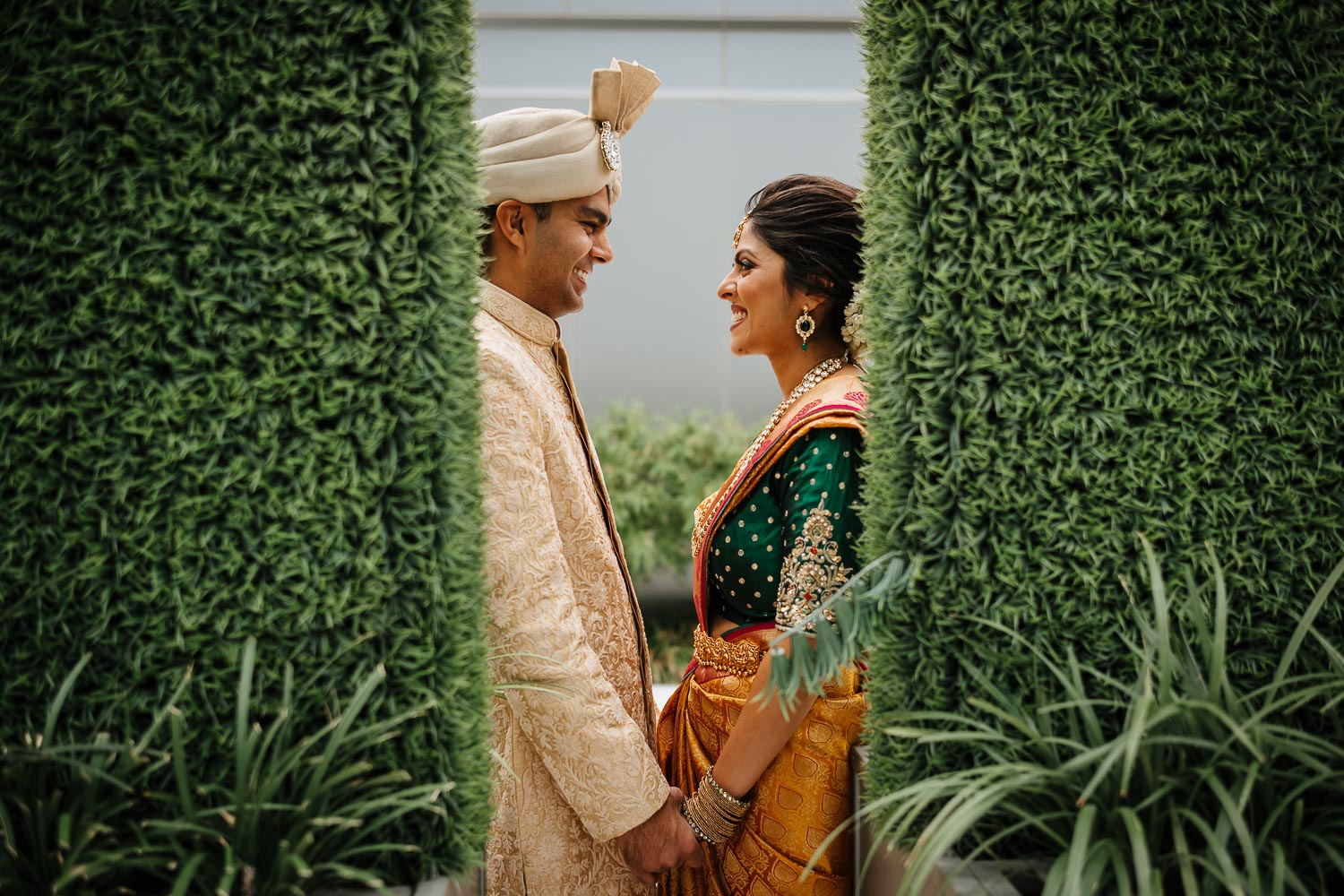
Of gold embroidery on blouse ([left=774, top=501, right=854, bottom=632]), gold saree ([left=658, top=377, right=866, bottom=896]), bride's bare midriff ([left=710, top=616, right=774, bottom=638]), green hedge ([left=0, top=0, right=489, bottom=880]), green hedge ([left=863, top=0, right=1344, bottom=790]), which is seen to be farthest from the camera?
bride's bare midriff ([left=710, top=616, right=774, bottom=638])

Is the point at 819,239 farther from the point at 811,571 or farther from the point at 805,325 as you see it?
the point at 811,571

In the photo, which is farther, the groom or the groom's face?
the groom's face

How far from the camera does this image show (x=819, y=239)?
107 inches

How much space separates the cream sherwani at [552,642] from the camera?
7.18 feet

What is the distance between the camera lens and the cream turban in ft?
8.36

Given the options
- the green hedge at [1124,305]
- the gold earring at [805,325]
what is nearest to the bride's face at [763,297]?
the gold earring at [805,325]

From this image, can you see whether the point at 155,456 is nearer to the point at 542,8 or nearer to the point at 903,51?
the point at 903,51

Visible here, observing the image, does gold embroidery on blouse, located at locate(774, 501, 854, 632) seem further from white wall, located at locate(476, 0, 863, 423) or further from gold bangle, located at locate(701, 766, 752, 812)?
white wall, located at locate(476, 0, 863, 423)

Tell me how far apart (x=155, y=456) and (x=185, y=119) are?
0.62 m

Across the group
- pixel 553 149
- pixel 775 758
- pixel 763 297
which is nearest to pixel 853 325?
pixel 763 297

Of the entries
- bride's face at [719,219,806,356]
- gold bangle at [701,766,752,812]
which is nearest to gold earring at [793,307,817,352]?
bride's face at [719,219,806,356]

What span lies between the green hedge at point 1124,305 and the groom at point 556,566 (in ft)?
2.68

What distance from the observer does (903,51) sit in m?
1.89

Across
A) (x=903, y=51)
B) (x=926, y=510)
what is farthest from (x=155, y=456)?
(x=903, y=51)
